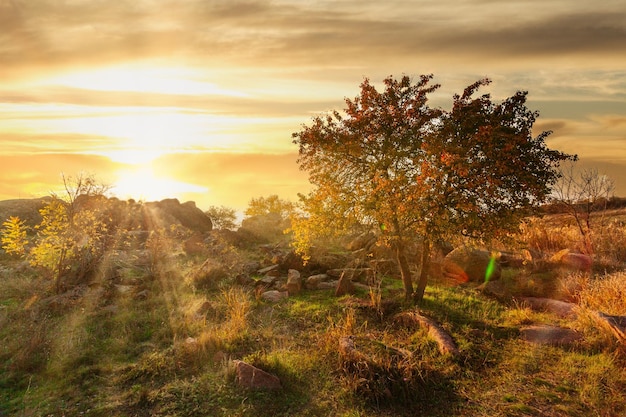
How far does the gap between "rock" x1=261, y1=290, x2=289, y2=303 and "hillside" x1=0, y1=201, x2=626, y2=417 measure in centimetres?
6

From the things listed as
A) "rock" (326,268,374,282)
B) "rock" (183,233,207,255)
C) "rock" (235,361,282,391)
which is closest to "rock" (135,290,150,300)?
"rock" (326,268,374,282)

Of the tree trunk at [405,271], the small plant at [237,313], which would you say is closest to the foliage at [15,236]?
the small plant at [237,313]

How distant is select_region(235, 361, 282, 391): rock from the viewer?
7.38m

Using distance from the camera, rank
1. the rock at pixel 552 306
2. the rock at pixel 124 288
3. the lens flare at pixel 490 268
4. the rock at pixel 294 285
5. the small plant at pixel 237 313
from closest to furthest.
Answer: the small plant at pixel 237 313
the rock at pixel 552 306
the rock at pixel 124 288
the rock at pixel 294 285
the lens flare at pixel 490 268

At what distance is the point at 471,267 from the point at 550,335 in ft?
20.1

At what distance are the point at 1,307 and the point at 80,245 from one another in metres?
2.93

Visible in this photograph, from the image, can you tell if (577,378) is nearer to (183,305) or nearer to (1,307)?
(183,305)

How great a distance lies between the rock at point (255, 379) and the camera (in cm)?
738

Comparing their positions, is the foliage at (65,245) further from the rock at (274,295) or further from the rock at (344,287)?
the rock at (344,287)

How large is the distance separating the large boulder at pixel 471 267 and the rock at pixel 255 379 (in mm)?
9602

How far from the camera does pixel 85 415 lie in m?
6.89

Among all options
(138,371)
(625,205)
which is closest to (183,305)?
(138,371)

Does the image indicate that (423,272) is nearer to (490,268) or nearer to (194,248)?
(490,268)

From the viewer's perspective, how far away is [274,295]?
13.3m
